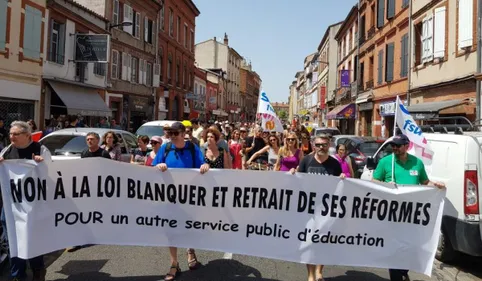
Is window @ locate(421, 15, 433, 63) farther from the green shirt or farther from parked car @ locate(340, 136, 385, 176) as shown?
the green shirt

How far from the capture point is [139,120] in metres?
31.5

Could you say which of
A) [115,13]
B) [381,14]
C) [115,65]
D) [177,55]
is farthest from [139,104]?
[381,14]

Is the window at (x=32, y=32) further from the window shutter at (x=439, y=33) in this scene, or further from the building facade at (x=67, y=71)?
the window shutter at (x=439, y=33)

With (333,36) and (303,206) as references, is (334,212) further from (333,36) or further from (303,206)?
(333,36)

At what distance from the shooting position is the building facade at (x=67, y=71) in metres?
19.1

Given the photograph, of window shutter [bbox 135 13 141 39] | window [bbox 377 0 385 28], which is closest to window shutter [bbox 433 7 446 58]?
window [bbox 377 0 385 28]

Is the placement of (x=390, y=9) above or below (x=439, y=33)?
above

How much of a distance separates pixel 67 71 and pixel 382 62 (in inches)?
689

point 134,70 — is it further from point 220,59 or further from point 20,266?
point 220,59

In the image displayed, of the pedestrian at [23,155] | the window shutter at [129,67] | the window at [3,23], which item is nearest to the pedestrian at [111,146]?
the pedestrian at [23,155]

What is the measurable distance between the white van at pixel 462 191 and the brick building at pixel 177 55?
30.7 metres

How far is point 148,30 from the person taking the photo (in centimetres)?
3234

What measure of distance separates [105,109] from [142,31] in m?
9.86

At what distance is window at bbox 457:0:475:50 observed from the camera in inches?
562
